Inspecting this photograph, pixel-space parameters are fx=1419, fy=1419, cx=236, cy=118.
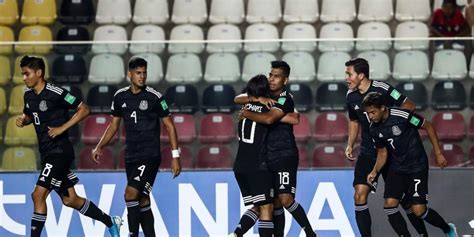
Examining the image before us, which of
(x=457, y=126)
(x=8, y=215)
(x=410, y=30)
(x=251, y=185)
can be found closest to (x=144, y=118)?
(x=251, y=185)

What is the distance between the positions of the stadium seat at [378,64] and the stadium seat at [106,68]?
8.46ft

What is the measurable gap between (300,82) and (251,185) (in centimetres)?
207

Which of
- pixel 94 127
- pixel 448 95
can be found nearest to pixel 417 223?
pixel 448 95

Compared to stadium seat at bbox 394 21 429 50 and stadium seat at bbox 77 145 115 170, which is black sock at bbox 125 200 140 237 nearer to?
stadium seat at bbox 77 145 115 170

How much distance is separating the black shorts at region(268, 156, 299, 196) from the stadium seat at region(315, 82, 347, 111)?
1.45m

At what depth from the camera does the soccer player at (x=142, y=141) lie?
45.2 feet

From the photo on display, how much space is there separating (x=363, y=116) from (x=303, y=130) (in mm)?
1413

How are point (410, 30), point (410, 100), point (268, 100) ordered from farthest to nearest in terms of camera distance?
point (410, 30)
point (410, 100)
point (268, 100)

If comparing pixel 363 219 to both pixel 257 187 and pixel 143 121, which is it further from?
pixel 143 121

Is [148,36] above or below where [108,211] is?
above

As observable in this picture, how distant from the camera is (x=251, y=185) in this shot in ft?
44.1

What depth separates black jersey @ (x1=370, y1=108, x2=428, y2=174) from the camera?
43.7 ft

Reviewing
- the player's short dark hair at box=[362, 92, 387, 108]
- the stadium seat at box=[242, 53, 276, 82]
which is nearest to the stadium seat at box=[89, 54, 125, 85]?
the stadium seat at box=[242, 53, 276, 82]

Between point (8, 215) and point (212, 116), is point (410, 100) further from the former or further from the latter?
point (8, 215)
